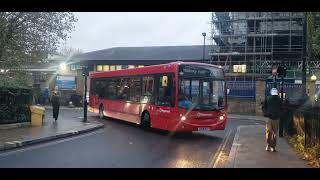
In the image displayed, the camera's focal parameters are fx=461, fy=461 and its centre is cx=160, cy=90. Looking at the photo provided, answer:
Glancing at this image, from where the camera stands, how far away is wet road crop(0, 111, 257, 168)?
444 inches

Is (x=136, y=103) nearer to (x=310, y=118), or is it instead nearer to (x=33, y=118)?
(x=33, y=118)

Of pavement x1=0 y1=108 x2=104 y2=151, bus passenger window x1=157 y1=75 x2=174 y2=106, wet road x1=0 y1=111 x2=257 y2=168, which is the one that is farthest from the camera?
bus passenger window x1=157 y1=75 x2=174 y2=106

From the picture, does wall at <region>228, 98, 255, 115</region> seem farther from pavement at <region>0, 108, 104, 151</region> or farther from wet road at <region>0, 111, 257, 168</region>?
pavement at <region>0, 108, 104, 151</region>

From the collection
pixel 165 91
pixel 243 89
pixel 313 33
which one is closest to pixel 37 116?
pixel 165 91

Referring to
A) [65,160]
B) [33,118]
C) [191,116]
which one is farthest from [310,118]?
[33,118]

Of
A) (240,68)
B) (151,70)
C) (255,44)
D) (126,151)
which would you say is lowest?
(126,151)

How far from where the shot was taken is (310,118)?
40.7ft

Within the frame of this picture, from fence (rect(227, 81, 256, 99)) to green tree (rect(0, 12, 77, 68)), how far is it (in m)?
20.1

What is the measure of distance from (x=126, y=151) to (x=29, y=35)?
10634 mm

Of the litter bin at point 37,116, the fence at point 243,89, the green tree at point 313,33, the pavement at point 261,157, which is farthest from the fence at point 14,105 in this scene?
the fence at point 243,89

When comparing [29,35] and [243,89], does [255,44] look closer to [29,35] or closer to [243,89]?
[243,89]

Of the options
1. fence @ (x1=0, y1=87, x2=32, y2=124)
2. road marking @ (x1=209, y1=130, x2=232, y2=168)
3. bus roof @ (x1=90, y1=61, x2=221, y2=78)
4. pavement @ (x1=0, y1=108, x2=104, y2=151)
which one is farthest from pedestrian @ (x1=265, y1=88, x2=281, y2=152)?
fence @ (x1=0, y1=87, x2=32, y2=124)

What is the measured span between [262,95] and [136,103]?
19.6 metres

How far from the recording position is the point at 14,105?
18.9 meters
